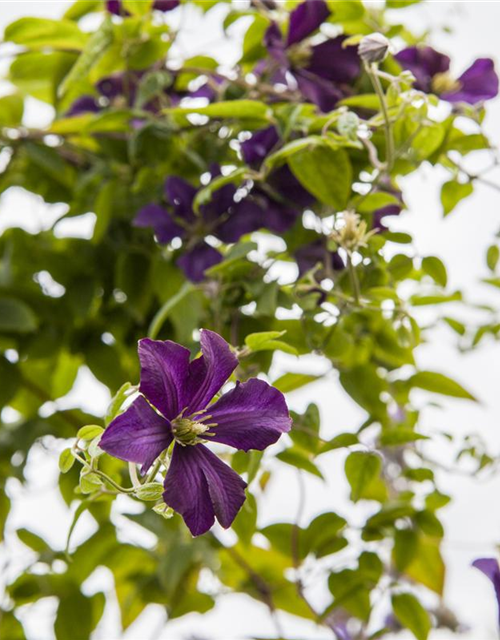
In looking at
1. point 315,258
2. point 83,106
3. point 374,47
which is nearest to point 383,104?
point 374,47

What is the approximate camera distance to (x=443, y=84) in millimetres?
607

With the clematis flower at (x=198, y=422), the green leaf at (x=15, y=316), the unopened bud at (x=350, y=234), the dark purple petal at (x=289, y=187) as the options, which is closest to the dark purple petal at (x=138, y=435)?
the clematis flower at (x=198, y=422)

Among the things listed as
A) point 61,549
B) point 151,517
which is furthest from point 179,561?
point 61,549

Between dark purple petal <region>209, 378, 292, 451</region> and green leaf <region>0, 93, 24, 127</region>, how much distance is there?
0.51 m

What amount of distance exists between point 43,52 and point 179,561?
1.54ft

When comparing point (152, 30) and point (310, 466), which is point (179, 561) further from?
point (152, 30)

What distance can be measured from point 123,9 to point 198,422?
432 millimetres

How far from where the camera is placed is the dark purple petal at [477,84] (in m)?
0.59

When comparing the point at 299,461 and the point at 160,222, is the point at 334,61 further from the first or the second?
the point at 299,461

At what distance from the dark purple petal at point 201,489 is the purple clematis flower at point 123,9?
0.42 meters

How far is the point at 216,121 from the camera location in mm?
655

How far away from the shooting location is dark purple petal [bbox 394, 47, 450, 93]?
60 cm

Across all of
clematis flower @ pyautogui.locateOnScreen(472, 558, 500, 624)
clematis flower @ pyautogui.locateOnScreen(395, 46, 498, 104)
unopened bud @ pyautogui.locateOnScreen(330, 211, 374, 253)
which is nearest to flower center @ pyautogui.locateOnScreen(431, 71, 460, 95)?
clematis flower @ pyautogui.locateOnScreen(395, 46, 498, 104)

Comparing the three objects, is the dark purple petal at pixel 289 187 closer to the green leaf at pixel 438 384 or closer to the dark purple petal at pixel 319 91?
the dark purple petal at pixel 319 91
